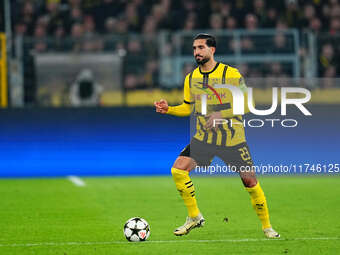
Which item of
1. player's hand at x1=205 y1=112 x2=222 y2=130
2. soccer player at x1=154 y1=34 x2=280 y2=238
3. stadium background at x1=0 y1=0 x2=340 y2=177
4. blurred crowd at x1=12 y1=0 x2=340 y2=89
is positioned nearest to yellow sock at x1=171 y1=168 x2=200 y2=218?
soccer player at x1=154 y1=34 x2=280 y2=238

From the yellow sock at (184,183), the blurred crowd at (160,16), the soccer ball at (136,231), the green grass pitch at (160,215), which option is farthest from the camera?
the blurred crowd at (160,16)

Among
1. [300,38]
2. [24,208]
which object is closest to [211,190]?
[24,208]

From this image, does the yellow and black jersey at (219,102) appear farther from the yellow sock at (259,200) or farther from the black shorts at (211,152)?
the yellow sock at (259,200)

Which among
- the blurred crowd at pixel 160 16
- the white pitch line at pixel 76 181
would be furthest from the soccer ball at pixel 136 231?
the blurred crowd at pixel 160 16

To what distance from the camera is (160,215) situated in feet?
37.0

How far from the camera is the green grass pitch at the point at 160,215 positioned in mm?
8695

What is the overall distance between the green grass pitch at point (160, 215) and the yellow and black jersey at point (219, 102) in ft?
3.51

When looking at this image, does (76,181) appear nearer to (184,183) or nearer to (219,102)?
(184,183)

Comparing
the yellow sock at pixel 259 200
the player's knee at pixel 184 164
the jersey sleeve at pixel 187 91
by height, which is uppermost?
the jersey sleeve at pixel 187 91

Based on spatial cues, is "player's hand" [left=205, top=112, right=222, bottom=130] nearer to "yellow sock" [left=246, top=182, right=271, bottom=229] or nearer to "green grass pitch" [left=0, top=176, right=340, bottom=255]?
"yellow sock" [left=246, top=182, right=271, bottom=229]

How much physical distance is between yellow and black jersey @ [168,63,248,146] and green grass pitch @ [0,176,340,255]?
3.51 feet

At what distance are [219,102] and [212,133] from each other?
0.34m

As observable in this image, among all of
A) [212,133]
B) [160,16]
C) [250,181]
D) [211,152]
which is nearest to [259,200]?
[250,181]

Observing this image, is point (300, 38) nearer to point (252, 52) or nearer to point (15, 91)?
point (252, 52)
